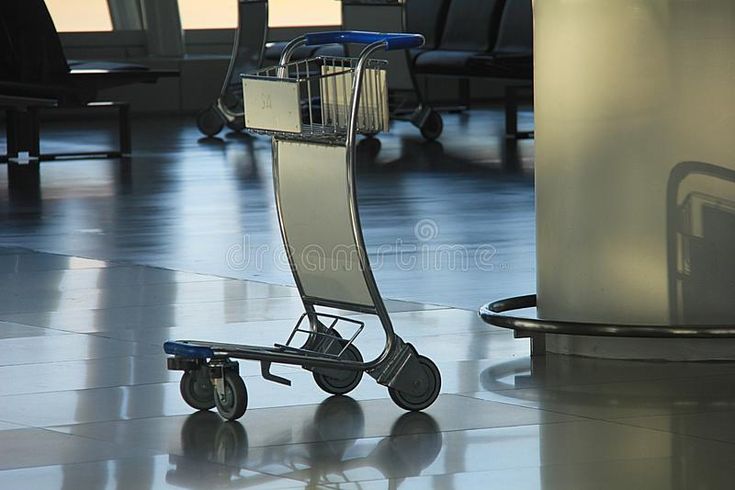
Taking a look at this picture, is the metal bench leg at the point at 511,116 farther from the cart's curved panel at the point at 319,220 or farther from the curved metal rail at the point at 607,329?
the cart's curved panel at the point at 319,220

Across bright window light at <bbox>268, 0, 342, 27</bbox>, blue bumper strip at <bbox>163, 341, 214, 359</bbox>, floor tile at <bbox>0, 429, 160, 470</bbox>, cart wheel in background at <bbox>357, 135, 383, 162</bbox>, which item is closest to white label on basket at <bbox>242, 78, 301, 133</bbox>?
blue bumper strip at <bbox>163, 341, 214, 359</bbox>

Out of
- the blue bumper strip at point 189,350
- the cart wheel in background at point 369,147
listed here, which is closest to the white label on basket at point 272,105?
the blue bumper strip at point 189,350

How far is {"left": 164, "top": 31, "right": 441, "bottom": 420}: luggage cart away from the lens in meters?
4.09

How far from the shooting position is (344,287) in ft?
14.2

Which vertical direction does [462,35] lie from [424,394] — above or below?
above

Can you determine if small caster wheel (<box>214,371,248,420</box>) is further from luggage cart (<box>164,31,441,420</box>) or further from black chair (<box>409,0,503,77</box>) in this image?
black chair (<box>409,0,503,77</box>)

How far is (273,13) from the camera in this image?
874 inches

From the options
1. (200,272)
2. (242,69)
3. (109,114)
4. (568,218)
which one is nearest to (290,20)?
(109,114)

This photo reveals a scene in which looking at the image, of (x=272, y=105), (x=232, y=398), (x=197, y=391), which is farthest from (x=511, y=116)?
(x=232, y=398)

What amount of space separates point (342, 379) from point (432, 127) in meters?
10.8

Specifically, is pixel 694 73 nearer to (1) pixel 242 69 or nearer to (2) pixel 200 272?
(2) pixel 200 272

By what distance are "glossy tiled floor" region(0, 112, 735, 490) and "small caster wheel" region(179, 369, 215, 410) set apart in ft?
0.20

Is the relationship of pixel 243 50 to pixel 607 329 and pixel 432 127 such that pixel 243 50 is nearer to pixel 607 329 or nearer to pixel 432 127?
pixel 432 127

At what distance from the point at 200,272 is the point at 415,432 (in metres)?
3.13
